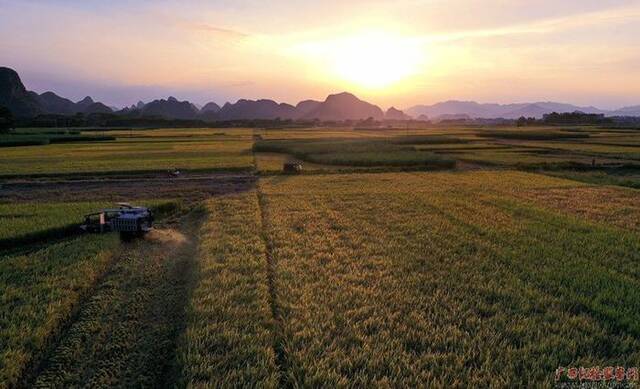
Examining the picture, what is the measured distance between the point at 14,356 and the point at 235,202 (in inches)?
469

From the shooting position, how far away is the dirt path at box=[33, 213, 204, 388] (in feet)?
17.6

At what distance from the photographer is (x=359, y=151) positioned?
39.4 meters

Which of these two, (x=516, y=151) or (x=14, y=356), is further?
(x=516, y=151)

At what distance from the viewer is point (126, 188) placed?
71.7ft

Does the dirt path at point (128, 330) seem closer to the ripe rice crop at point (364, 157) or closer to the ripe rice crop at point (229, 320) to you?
the ripe rice crop at point (229, 320)

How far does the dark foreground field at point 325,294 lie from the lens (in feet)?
17.6

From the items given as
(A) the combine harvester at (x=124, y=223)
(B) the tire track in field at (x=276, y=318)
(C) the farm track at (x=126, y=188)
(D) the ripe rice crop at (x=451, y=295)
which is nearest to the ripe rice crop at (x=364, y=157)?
(C) the farm track at (x=126, y=188)

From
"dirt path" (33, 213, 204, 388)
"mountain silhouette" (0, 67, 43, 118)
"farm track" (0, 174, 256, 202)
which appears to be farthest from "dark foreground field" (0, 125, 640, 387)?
"mountain silhouette" (0, 67, 43, 118)

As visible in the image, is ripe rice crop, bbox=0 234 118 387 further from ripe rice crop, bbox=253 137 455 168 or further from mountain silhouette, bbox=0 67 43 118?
mountain silhouette, bbox=0 67 43 118

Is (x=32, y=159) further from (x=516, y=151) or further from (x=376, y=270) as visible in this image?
(x=516, y=151)

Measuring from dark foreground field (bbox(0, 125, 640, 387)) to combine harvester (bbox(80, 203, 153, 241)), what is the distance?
39 cm

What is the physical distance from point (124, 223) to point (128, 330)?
5.94 meters

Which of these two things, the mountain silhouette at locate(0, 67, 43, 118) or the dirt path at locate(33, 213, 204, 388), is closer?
the dirt path at locate(33, 213, 204, 388)

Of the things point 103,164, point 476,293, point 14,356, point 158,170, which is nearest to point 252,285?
point 14,356
